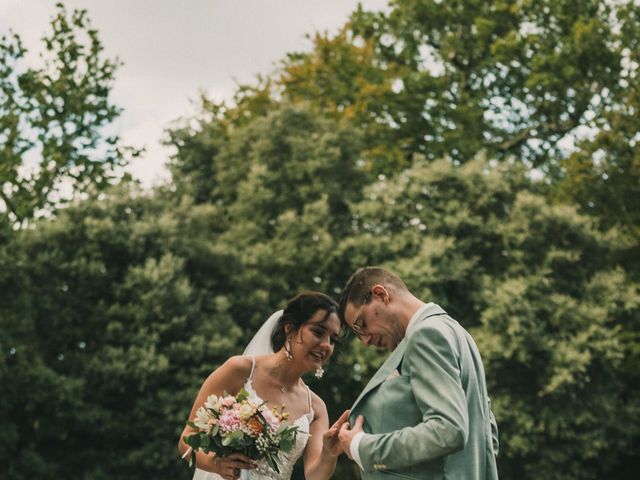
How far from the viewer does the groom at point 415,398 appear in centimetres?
371

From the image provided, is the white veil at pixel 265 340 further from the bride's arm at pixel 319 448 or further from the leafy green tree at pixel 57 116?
the leafy green tree at pixel 57 116

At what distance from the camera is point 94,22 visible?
873 inches

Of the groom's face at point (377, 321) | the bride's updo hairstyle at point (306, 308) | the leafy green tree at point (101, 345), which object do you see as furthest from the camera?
the leafy green tree at point (101, 345)

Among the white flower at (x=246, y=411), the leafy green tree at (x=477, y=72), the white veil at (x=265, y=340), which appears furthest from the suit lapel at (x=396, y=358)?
the leafy green tree at (x=477, y=72)

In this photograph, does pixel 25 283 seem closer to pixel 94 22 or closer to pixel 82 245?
pixel 82 245

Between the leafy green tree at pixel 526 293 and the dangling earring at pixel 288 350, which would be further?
the leafy green tree at pixel 526 293

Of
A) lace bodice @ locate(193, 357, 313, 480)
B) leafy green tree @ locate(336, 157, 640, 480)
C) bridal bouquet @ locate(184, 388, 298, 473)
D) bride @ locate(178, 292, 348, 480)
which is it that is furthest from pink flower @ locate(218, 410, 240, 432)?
leafy green tree @ locate(336, 157, 640, 480)

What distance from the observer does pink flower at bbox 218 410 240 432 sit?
5.06 metres

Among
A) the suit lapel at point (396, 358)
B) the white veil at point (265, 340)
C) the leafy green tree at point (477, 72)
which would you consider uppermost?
the leafy green tree at point (477, 72)

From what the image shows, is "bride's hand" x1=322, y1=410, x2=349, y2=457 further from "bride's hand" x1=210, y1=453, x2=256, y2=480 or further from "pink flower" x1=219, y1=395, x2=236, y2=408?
"pink flower" x1=219, y1=395, x2=236, y2=408

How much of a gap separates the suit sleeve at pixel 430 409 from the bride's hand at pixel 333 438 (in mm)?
427

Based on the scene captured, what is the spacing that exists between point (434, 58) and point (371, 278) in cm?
2398

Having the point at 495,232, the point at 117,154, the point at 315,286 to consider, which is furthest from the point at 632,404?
the point at 117,154

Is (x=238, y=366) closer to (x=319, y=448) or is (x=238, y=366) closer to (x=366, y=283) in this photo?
(x=319, y=448)
